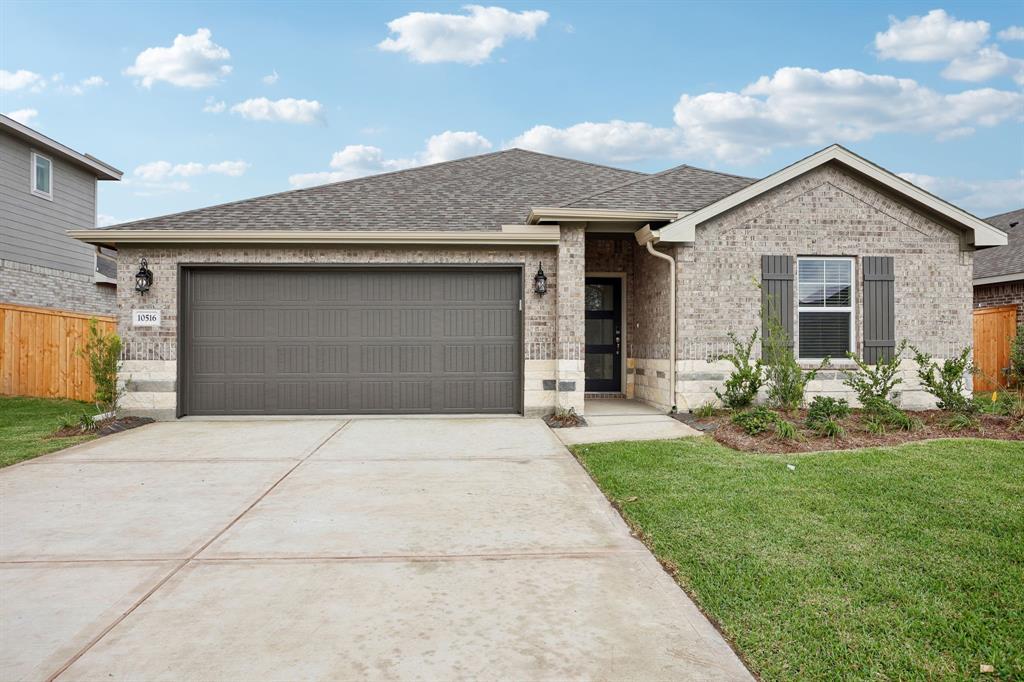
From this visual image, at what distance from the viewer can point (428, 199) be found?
11594mm

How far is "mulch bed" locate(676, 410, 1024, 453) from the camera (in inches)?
282

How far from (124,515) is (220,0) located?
10904mm

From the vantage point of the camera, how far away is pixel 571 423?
29.9ft

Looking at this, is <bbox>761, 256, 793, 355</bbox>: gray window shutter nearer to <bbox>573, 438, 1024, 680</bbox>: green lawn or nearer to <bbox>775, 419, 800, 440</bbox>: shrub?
<bbox>775, 419, 800, 440</bbox>: shrub

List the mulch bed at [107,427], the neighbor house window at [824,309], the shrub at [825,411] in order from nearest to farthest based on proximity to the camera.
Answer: the shrub at [825,411]
the mulch bed at [107,427]
the neighbor house window at [824,309]

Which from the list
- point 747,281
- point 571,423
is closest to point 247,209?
point 571,423

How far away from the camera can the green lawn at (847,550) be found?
2.75 m

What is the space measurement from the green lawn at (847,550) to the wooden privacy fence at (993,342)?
8878 millimetres

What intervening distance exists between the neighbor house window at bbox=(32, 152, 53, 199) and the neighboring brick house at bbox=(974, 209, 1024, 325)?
23.2 meters

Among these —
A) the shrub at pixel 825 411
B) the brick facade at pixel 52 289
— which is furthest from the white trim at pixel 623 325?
the brick facade at pixel 52 289

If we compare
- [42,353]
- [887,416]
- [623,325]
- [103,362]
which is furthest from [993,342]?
[42,353]

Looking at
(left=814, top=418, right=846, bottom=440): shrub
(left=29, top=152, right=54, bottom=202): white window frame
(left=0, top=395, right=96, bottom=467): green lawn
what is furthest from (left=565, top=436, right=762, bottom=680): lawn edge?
(left=29, top=152, right=54, bottom=202): white window frame

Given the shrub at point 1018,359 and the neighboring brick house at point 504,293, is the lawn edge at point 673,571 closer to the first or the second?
the neighboring brick house at point 504,293

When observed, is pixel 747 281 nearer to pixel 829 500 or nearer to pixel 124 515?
pixel 829 500
